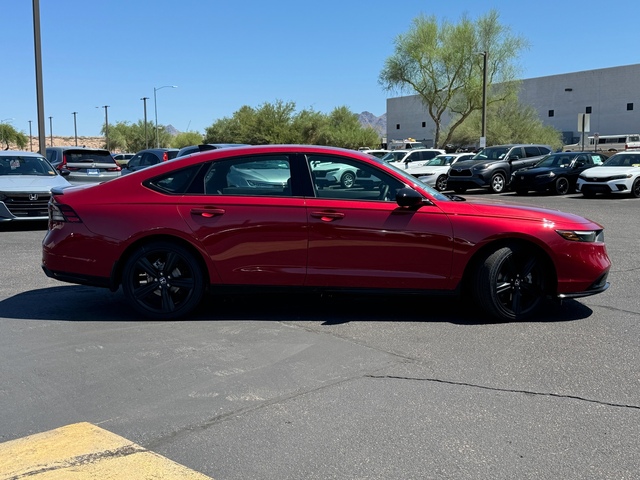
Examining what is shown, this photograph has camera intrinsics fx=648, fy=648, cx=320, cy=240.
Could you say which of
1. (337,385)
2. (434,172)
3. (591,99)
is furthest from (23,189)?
(591,99)

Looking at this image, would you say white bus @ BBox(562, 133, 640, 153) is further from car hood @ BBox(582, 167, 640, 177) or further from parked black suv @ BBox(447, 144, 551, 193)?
car hood @ BBox(582, 167, 640, 177)

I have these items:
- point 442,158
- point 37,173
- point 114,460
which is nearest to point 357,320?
point 114,460

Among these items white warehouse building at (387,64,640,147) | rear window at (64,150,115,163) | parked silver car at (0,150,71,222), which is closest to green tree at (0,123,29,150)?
white warehouse building at (387,64,640,147)

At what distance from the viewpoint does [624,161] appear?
22.5 meters

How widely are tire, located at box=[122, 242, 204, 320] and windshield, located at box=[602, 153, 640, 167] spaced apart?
20235 millimetres

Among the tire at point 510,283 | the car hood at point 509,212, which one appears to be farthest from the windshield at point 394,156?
the tire at point 510,283

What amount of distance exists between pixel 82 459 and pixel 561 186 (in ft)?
72.3

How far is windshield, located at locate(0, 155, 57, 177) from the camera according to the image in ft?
44.7

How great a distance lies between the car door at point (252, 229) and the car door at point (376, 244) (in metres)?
0.14

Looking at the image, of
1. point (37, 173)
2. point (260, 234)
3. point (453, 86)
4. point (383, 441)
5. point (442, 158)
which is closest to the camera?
point (383, 441)

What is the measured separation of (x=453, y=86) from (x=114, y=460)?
4856 centimetres

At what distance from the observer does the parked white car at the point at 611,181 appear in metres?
21.1

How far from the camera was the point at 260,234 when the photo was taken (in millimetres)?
5773

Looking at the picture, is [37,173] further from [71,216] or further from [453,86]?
[453,86]
